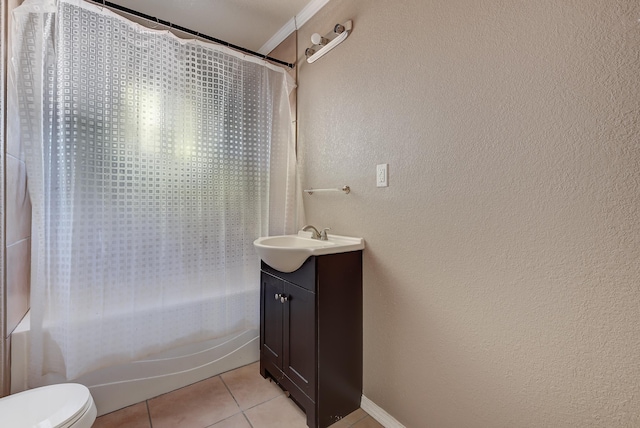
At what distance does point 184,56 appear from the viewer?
158 centimetres

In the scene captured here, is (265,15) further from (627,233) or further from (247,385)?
(247,385)

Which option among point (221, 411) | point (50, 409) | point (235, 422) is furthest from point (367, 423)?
point (50, 409)

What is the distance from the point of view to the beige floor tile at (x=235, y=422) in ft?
4.56

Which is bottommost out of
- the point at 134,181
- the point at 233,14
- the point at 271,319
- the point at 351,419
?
the point at 351,419

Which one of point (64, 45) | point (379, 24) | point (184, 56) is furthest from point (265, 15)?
point (64, 45)

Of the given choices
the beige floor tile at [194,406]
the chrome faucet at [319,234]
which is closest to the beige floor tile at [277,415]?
the beige floor tile at [194,406]

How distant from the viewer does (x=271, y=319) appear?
1728mm

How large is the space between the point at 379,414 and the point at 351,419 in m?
0.15

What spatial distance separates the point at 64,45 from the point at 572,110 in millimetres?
2047

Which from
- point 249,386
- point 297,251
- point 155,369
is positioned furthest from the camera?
point 249,386

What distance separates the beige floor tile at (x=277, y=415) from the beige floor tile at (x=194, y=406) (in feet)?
0.38

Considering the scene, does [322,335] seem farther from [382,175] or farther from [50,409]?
[50,409]

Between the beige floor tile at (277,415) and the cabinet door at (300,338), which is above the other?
the cabinet door at (300,338)

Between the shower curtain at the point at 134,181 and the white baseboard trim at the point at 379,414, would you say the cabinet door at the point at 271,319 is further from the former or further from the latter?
the white baseboard trim at the point at 379,414
